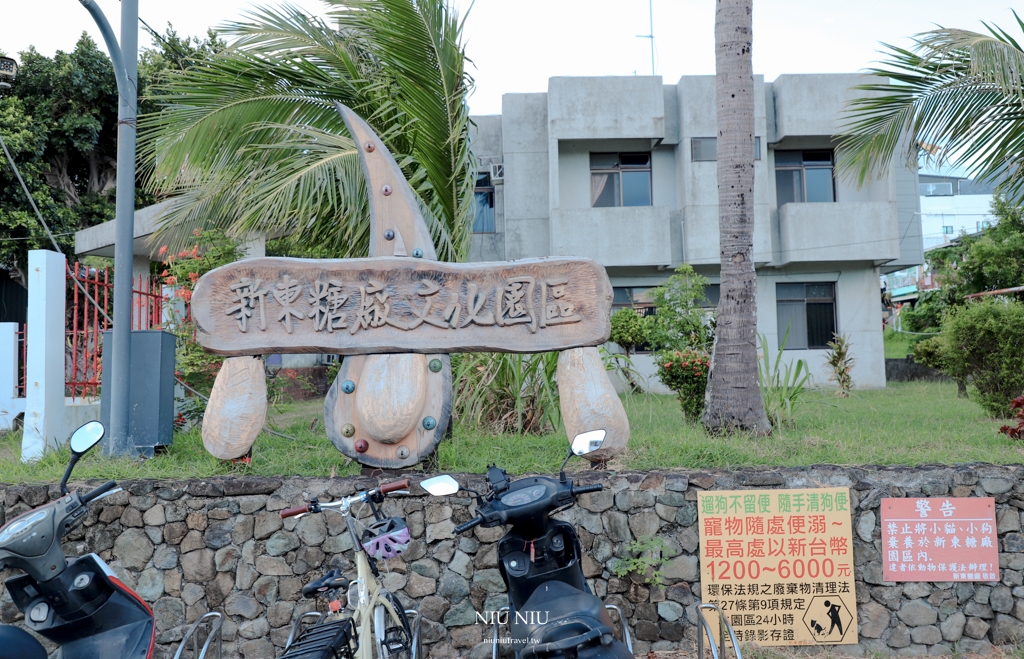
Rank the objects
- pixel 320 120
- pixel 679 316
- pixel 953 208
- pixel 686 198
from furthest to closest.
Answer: pixel 953 208, pixel 686 198, pixel 679 316, pixel 320 120

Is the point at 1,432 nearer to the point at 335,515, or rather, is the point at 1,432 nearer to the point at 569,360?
the point at 335,515

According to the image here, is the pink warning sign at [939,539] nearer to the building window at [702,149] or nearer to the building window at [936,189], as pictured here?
the building window at [702,149]

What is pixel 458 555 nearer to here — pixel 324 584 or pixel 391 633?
pixel 391 633

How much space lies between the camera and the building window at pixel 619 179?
619 inches

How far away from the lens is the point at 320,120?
294 inches

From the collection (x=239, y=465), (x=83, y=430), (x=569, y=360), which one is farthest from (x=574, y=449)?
(x=239, y=465)

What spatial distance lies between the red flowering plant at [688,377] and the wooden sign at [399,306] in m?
2.75

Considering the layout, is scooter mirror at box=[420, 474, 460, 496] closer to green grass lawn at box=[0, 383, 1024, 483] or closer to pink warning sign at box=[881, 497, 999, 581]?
green grass lawn at box=[0, 383, 1024, 483]

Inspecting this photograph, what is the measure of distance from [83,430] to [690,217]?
13052 millimetres

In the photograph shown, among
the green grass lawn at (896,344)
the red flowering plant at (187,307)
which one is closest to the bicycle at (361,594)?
the red flowering plant at (187,307)

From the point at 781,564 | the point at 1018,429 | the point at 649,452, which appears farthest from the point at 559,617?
the point at 1018,429

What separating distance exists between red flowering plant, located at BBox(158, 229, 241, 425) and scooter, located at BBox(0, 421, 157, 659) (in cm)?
428

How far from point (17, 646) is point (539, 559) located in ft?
6.00

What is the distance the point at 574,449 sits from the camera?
3.18 meters
